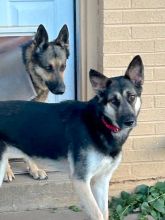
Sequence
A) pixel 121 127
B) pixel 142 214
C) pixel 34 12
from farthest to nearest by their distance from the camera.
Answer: pixel 34 12 → pixel 142 214 → pixel 121 127

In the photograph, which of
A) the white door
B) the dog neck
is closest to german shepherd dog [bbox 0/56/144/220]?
the dog neck

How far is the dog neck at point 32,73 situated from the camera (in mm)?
6703

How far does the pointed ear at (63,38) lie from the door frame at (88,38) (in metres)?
0.21

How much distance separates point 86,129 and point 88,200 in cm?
55

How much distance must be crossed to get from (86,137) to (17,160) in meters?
1.78

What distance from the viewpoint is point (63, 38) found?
21.8 ft

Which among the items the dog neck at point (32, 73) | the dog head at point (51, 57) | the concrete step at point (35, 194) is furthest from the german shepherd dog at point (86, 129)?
the dog neck at point (32, 73)

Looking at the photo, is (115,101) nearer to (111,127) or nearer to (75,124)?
(111,127)

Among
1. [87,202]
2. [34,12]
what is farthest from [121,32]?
[87,202]

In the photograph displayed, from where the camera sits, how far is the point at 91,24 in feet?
22.1

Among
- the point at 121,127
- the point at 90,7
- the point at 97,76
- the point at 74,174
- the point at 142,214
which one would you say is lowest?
the point at 142,214

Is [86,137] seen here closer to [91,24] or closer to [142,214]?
[142,214]

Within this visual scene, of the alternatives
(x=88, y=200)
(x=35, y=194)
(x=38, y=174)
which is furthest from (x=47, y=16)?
(x=88, y=200)

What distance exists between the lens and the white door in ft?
23.0
